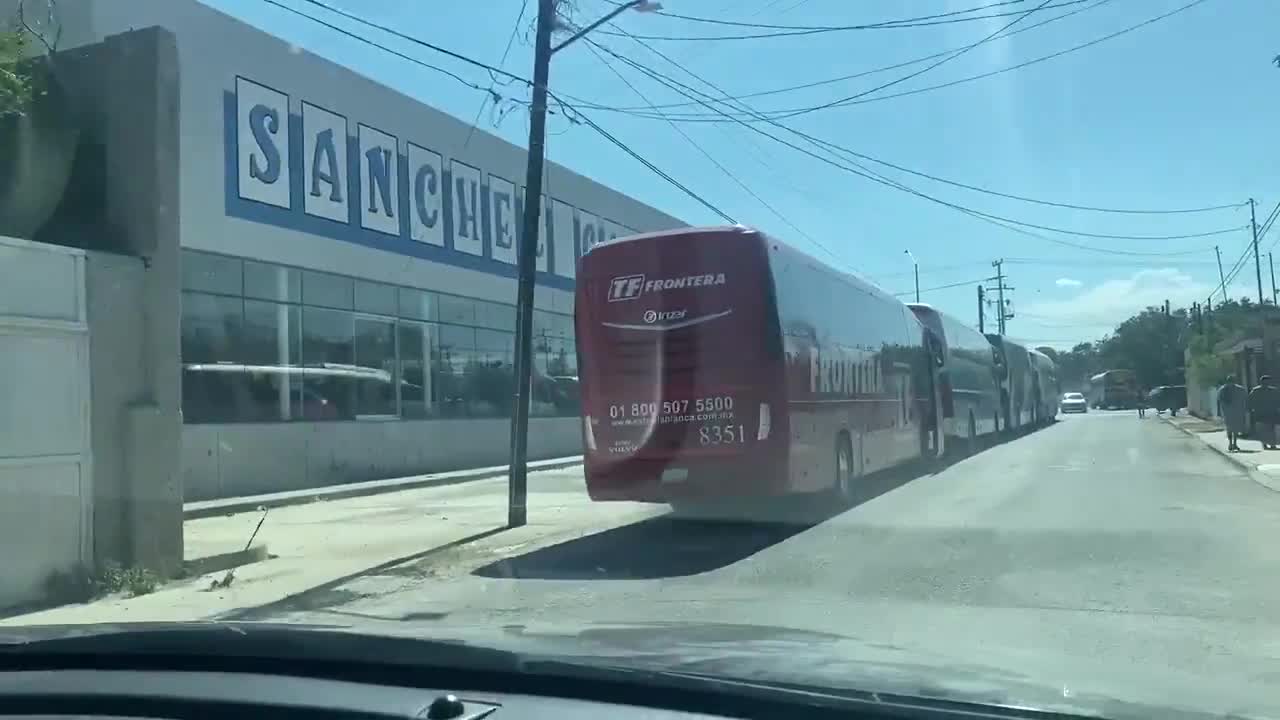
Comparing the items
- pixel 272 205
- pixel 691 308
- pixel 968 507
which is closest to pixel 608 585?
pixel 691 308

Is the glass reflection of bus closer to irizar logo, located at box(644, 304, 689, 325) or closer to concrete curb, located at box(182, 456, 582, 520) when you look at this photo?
concrete curb, located at box(182, 456, 582, 520)

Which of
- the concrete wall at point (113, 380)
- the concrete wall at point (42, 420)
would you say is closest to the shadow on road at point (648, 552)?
the concrete wall at point (113, 380)

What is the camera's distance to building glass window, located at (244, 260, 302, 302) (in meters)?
20.9

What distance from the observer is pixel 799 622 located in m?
7.50

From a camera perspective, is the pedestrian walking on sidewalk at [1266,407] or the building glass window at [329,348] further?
the pedestrian walking on sidewalk at [1266,407]

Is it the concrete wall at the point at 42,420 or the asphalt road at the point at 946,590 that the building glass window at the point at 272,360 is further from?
the concrete wall at the point at 42,420

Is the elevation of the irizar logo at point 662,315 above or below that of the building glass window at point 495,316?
below

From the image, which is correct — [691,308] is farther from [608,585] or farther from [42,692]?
[42,692]

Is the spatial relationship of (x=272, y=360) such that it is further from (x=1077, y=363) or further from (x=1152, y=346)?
(x=1077, y=363)

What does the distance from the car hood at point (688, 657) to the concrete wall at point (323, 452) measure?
42.2 feet

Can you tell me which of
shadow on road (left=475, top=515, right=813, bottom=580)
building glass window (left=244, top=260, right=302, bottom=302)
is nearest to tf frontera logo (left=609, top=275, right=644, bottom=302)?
shadow on road (left=475, top=515, right=813, bottom=580)

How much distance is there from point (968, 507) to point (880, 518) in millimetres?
1582

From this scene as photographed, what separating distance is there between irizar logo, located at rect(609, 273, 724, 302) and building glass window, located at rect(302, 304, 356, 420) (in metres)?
10.4

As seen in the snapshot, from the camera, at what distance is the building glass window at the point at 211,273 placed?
1956 cm
